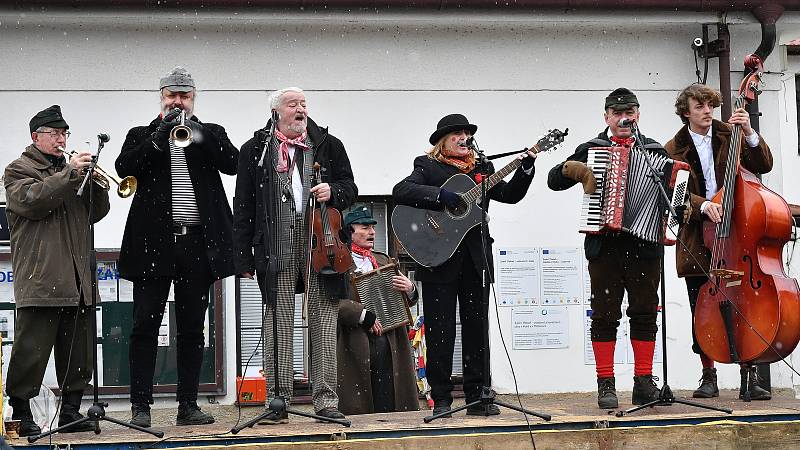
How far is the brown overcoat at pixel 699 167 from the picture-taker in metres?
7.28

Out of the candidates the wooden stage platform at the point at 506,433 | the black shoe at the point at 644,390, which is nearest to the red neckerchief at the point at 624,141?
the black shoe at the point at 644,390

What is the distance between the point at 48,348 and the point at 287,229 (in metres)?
1.48

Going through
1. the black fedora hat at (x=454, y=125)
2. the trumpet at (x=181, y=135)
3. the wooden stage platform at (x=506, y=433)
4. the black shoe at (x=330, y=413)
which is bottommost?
the wooden stage platform at (x=506, y=433)

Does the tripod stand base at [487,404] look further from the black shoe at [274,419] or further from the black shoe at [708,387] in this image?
the black shoe at [708,387]

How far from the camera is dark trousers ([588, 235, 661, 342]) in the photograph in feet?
22.7

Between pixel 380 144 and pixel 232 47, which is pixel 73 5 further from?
pixel 380 144

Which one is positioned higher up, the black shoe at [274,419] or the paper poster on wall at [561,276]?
the paper poster on wall at [561,276]

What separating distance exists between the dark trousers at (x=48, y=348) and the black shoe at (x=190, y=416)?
58 cm

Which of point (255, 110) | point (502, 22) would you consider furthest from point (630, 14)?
point (255, 110)

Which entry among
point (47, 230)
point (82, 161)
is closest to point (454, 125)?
point (82, 161)

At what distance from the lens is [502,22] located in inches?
401

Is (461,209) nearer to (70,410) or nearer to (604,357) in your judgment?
(604,357)

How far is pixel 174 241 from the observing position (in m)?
6.59

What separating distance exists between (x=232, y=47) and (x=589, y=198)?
165 inches
